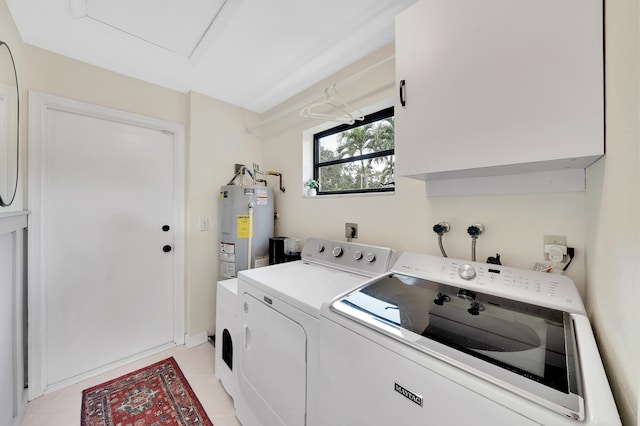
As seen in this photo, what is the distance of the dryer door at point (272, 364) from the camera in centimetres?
104

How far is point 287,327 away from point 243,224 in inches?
55.3

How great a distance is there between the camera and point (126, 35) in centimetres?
162

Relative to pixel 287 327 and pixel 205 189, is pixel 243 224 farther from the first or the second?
pixel 287 327

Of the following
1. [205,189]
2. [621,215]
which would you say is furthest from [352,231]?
[205,189]

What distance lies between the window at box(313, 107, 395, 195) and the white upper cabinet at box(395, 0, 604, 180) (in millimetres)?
719

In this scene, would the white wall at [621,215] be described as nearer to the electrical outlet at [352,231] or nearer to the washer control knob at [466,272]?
the washer control knob at [466,272]

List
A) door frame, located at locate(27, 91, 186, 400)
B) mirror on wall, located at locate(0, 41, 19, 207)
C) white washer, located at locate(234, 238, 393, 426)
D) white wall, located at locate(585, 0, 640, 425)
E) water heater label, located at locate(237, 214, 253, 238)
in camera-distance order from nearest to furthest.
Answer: white wall, located at locate(585, 0, 640, 425) → white washer, located at locate(234, 238, 393, 426) → mirror on wall, located at locate(0, 41, 19, 207) → door frame, located at locate(27, 91, 186, 400) → water heater label, located at locate(237, 214, 253, 238)

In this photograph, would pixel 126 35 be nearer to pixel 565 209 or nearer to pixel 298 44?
pixel 298 44

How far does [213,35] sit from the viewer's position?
1.60m

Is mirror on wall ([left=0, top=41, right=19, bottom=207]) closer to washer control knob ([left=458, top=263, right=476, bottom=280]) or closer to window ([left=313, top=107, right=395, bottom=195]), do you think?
window ([left=313, top=107, right=395, bottom=195])

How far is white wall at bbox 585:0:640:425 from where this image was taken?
0.50 meters

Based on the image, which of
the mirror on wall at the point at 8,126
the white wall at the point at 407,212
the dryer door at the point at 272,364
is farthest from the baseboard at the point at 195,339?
the mirror on wall at the point at 8,126

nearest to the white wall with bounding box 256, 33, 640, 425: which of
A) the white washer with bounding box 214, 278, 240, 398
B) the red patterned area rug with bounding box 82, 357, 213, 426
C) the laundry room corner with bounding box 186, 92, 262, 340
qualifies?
the laundry room corner with bounding box 186, 92, 262, 340

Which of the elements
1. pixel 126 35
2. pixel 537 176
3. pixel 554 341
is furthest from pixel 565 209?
pixel 126 35
